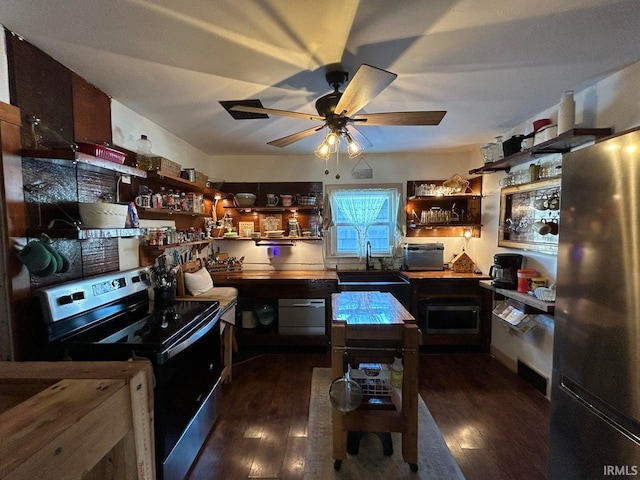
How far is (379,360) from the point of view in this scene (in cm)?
178

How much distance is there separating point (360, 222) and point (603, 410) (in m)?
2.96

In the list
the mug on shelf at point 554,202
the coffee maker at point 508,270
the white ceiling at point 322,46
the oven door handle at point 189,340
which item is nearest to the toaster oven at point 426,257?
the coffee maker at point 508,270

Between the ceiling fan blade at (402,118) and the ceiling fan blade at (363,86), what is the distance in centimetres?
16

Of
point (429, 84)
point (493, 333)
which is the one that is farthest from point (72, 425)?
point (493, 333)

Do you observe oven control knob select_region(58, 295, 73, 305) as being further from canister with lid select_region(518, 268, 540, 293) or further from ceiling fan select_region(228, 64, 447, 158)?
canister with lid select_region(518, 268, 540, 293)

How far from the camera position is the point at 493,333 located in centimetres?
324

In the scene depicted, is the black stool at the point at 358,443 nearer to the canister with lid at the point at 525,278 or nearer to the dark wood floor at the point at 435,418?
the dark wood floor at the point at 435,418

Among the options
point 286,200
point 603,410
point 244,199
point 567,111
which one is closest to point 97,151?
point 244,199

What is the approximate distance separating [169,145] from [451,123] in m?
2.73

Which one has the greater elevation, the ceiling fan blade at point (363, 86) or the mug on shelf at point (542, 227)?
the ceiling fan blade at point (363, 86)

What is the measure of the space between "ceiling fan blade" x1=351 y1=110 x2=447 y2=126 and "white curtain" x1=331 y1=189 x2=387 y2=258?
218 centimetres

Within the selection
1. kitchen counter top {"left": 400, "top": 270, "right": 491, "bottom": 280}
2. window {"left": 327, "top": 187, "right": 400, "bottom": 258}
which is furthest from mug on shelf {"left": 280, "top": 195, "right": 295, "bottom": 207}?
kitchen counter top {"left": 400, "top": 270, "right": 491, "bottom": 280}

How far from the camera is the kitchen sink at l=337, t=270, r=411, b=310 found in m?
3.26

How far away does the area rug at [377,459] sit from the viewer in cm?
170
